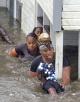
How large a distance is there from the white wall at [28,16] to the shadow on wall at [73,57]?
242 centimetres

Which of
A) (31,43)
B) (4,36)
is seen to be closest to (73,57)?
(31,43)

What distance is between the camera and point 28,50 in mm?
13500

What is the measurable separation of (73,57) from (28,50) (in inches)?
56.4

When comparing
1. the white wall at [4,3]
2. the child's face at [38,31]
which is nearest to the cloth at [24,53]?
the child's face at [38,31]

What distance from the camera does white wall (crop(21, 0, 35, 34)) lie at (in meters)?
15.2

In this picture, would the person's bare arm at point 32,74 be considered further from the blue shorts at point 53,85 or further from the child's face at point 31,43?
the child's face at point 31,43

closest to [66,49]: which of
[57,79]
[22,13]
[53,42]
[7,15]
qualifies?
[53,42]

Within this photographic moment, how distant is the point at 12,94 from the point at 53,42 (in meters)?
2.22

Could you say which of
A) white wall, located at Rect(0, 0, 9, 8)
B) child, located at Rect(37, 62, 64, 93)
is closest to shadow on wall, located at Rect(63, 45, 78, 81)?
child, located at Rect(37, 62, 64, 93)

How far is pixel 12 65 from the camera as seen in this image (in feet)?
42.2

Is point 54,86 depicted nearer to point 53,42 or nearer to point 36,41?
point 53,42

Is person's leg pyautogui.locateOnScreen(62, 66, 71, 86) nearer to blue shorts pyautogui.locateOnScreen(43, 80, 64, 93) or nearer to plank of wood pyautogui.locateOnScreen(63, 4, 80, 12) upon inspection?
blue shorts pyautogui.locateOnScreen(43, 80, 64, 93)

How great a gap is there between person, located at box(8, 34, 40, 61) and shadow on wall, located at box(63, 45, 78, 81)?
80 cm

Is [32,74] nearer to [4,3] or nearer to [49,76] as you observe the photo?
[49,76]
